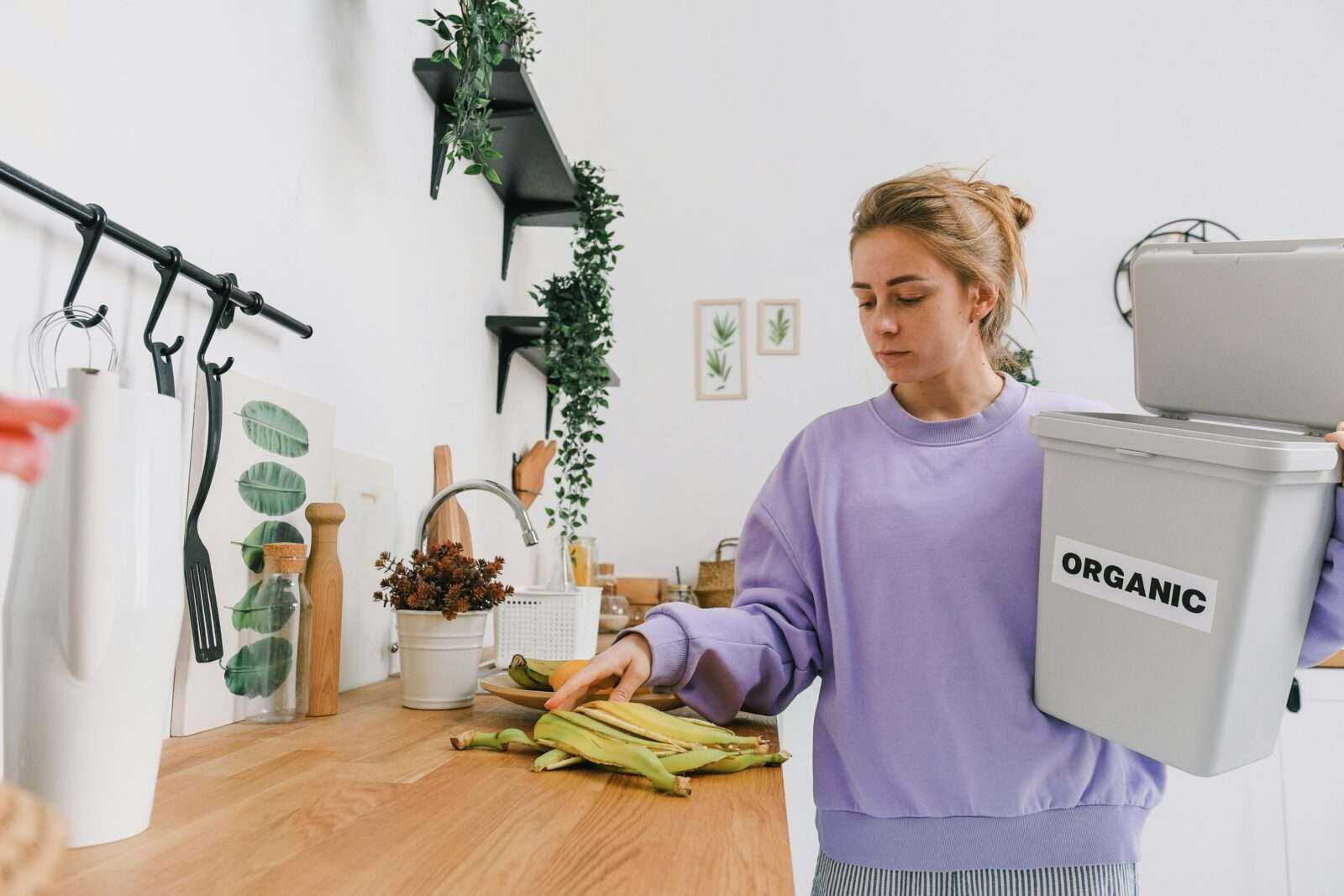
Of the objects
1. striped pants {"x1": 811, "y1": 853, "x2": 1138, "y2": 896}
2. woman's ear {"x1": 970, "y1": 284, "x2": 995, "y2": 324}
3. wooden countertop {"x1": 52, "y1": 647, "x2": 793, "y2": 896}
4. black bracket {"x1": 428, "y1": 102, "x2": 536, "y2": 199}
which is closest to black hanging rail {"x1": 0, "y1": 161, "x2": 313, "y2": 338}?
wooden countertop {"x1": 52, "y1": 647, "x2": 793, "y2": 896}

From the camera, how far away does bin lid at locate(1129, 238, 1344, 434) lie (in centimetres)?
97

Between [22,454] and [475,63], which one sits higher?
[475,63]

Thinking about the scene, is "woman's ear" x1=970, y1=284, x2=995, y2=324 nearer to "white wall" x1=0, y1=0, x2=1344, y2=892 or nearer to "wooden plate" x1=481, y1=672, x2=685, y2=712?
"wooden plate" x1=481, y1=672, x2=685, y2=712

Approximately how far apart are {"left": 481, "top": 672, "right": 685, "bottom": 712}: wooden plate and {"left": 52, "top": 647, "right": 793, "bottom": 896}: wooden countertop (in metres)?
0.16

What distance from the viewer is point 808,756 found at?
8.44 ft

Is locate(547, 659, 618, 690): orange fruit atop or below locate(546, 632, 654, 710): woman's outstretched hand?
below

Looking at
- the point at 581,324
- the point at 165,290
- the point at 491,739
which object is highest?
the point at 581,324

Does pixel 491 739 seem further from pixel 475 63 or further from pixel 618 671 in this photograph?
pixel 475 63

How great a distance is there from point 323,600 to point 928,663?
2.32ft

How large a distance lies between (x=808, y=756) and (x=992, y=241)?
64.0 inches

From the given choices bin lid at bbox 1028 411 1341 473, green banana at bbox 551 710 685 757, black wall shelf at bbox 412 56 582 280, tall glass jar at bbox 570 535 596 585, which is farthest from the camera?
tall glass jar at bbox 570 535 596 585

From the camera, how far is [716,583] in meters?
3.25

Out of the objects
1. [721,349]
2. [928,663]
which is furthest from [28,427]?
[721,349]

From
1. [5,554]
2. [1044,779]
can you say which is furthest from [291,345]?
[1044,779]
